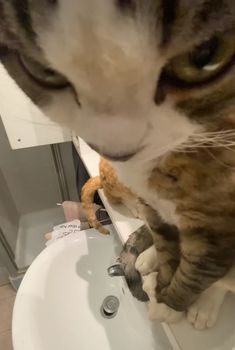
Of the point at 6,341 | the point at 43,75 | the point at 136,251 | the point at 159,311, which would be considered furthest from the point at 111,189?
the point at 6,341

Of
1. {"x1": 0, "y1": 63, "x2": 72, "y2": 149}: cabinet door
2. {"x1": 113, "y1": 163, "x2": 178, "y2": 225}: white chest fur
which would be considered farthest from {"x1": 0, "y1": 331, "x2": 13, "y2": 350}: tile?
{"x1": 113, "y1": 163, "x2": 178, "y2": 225}: white chest fur

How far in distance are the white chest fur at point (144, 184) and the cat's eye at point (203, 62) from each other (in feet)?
0.41

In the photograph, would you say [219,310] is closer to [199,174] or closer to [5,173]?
[199,174]

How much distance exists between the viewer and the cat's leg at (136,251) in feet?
1.86

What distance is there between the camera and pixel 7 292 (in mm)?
1188

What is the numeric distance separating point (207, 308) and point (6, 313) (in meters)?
0.90

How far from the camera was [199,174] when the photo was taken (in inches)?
12.7

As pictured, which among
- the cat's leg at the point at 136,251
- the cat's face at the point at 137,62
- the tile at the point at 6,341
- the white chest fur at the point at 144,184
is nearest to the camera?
the cat's face at the point at 137,62

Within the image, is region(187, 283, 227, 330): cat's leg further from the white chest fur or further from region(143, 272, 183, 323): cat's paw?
the white chest fur

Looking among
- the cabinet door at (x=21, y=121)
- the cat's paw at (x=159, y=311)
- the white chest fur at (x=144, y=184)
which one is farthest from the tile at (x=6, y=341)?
the white chest fur at (x=144, y=184)

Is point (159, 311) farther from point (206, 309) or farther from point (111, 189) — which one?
point (111, 189)

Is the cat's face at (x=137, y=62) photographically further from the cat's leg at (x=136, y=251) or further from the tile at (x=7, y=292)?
the tile at (x=7, y=292)

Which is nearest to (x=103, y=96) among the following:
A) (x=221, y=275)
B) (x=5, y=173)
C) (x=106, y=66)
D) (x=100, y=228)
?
(x=106, y=66)

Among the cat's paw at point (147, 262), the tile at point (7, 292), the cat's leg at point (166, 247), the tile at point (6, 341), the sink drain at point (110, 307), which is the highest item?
the cat's leg at point (166, 247)
